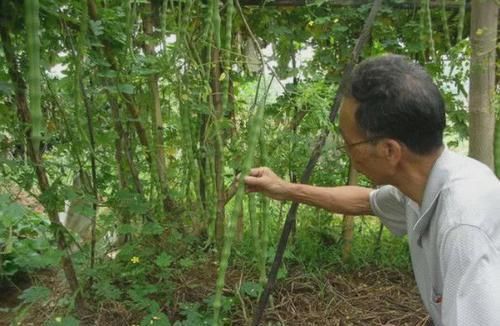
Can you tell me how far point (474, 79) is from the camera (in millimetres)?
2232

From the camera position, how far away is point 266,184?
6.68 ft

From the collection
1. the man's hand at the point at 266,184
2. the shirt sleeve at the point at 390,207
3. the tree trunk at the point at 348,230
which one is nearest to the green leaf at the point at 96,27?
the man's hand at the point at 266,184

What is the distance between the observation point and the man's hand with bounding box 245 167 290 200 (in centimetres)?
201

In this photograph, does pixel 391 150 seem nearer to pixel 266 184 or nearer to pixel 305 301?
pixel 266 184

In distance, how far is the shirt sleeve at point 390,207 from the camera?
83.8 inches

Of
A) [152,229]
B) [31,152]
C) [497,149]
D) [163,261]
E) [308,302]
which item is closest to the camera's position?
[31,152]

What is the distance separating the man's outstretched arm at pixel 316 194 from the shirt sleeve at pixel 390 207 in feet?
0.27

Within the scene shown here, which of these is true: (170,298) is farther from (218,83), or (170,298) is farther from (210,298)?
(218,83)

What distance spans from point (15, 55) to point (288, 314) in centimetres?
204

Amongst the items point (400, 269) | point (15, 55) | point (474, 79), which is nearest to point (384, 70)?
point (474, 79)

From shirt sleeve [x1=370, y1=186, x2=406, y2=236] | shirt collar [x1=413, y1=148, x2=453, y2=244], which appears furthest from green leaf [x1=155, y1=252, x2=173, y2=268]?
shirt collar [x1=413, y1=148, x2=453, y2=244]

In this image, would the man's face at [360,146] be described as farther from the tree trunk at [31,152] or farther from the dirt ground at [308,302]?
the dirt ground at [308,302]

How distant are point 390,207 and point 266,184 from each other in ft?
1.78

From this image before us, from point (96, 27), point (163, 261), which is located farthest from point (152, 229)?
point (96, 27)
